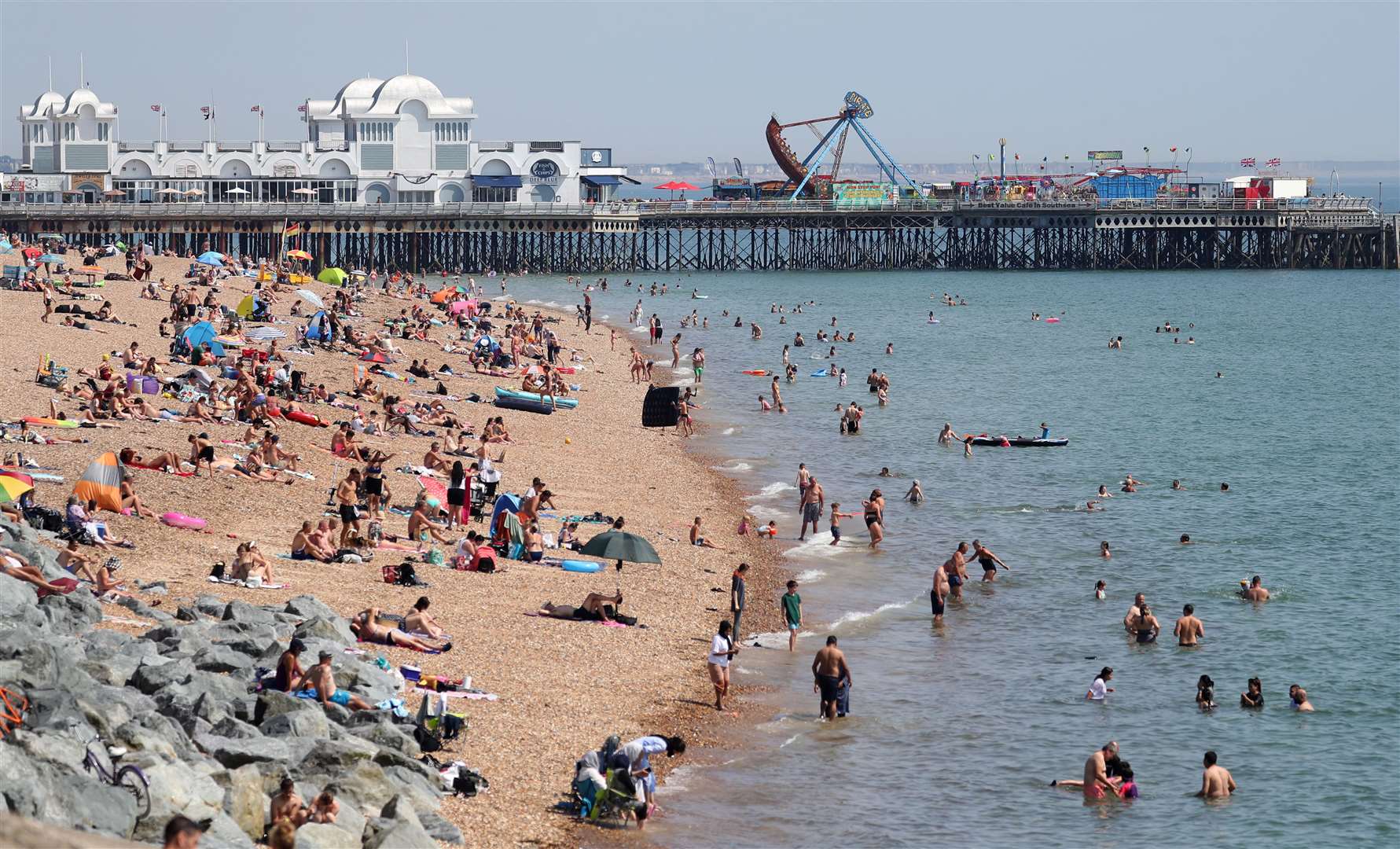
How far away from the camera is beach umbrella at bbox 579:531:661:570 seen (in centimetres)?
2127

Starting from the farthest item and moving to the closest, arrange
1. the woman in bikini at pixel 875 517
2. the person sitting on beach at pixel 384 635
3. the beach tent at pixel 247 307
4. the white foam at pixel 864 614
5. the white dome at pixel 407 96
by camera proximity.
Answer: the white dome at pixel 407 96, the beach tent at pixel 247 307, the woman in bikini at pixel 875 517, the white foam at pixel 864 614, the person sitting on beach at pixel 384 635

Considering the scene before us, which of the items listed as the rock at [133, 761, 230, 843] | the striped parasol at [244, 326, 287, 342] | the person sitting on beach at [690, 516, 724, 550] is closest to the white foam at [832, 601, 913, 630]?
the person sitting on beach at [690, 516, 724, 550]

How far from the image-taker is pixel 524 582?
20438mm

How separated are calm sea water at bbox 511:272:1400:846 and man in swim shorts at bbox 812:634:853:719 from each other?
0.33m

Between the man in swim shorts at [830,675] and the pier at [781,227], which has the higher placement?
the pier at [781,227]

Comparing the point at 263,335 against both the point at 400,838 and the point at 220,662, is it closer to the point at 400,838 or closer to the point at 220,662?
the point at 220,662

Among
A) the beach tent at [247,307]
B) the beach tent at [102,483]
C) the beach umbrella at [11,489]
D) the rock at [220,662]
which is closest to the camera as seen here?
the rock at [220,662]

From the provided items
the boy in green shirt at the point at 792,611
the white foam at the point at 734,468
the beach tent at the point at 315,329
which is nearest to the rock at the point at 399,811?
the boy in green shirt at the point at 792,611

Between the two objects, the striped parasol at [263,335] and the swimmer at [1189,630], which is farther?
the striped parasol at [263,335]

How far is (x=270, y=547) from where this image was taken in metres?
19.8

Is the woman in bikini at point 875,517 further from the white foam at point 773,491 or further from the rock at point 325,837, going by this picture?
the rock at point 325,837

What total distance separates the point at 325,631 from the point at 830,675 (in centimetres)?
505

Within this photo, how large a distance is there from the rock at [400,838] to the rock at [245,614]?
4554 mm

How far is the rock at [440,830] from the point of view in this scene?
1179 centimetres
